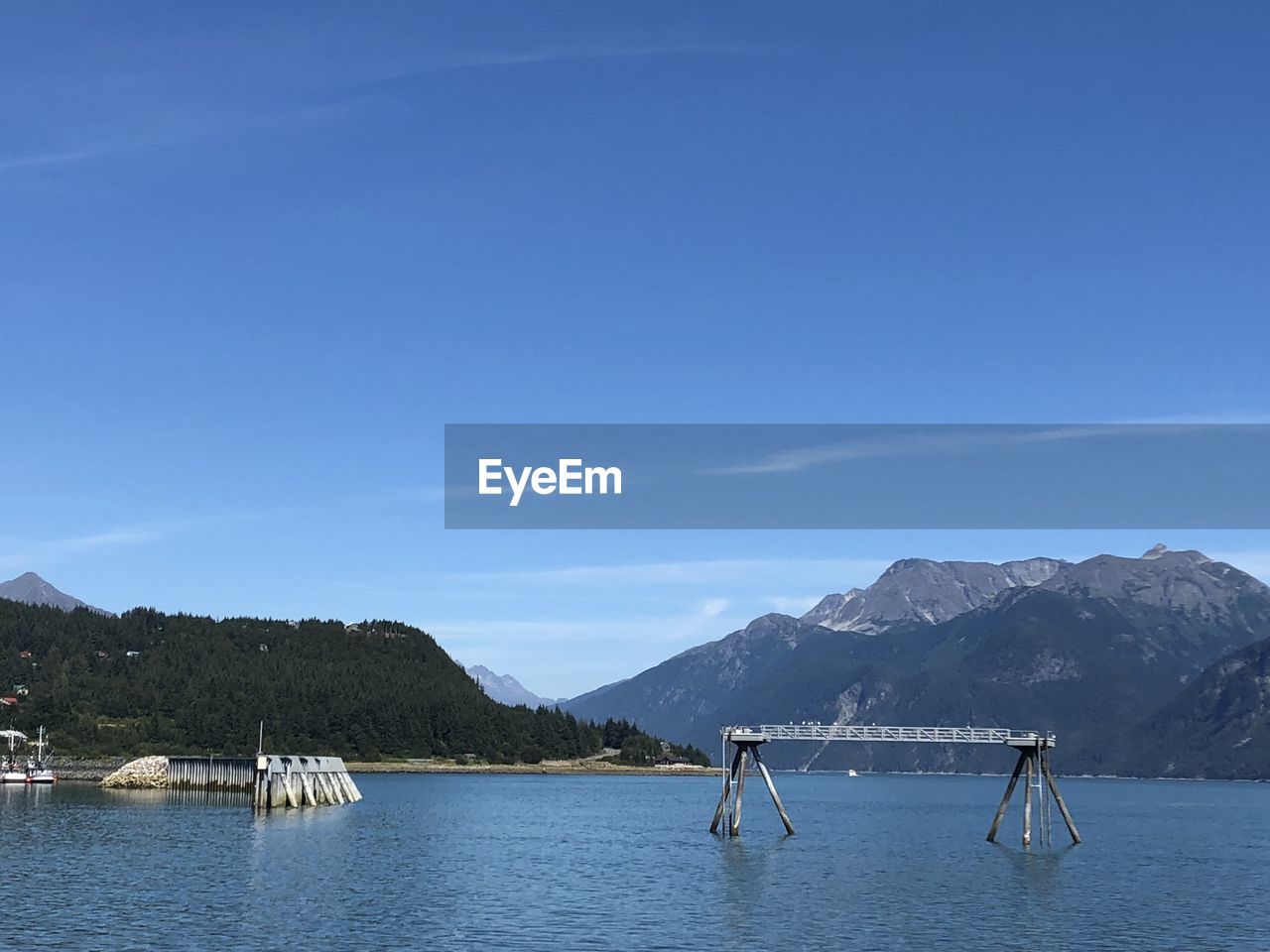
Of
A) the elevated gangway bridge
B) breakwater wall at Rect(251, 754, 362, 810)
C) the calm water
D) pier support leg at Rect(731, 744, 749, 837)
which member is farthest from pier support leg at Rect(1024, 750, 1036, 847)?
breakwater wall at Rect(251, 754, 362, 810)

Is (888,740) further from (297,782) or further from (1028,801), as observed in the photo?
(297,782)

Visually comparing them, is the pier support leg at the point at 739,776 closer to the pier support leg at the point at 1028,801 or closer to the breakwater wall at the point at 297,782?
the pier support leg at the point at 1028,801

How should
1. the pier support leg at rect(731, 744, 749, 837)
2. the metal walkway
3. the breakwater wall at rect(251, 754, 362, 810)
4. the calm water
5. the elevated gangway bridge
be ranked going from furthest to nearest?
the breakwater wall at rect(251, 754, 362, 810) < the pier support leg at rect(731, 744, 749, 837) < the elevated gangway bridge < the metal walkway < the calm water

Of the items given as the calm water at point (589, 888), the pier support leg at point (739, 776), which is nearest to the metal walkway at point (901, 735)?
the pier support leg at point (739, 776)

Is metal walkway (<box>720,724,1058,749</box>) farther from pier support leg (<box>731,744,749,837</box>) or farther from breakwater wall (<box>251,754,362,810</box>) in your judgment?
breakwater wall (<box>251,754,362,810</box>)

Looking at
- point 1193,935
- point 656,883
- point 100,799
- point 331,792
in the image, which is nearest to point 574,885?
point 656,883

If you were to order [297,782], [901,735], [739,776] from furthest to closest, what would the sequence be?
[297,782], [901,735], [739,776]

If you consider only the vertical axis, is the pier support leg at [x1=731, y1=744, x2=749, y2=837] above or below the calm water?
above

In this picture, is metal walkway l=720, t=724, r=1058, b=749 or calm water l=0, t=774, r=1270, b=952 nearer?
calm water l=0, t=774, r=1270, b=952

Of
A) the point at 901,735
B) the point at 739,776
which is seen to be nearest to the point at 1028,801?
the point at 901,735

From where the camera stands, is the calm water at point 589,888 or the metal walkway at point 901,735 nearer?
the calm water at point 589,888
